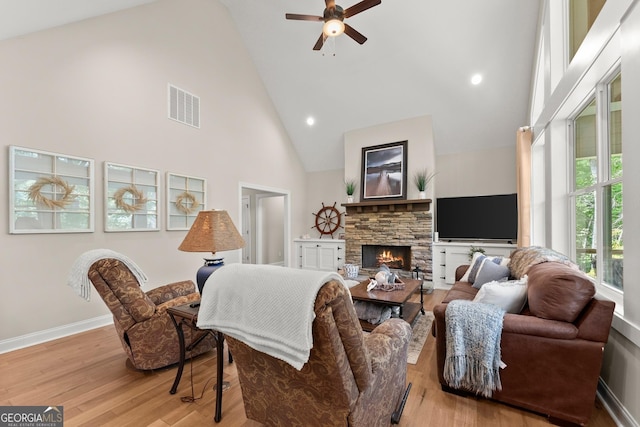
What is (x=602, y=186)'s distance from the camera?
2.18 meters

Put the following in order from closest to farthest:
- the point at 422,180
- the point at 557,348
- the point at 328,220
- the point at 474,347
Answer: the point at 557,348
the point at 474,347
the point at 422,180
the point at 328,220

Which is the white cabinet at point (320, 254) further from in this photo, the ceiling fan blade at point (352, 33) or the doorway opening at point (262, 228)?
the ceiling fan blade at point (352, 33)

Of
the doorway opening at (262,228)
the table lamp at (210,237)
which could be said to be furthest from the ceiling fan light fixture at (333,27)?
the doorway opening at (262,228)

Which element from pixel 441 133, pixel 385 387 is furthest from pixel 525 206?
pixel 385 387

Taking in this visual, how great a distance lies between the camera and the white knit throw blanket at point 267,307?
1.00 m

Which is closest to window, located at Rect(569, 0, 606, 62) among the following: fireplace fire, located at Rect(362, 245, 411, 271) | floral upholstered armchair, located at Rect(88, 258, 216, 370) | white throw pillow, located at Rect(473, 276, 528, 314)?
white throw pillow, located at Rect(473, 276, 528, 314)

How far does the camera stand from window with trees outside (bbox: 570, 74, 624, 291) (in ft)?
6.61

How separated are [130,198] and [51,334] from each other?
5.47 ft

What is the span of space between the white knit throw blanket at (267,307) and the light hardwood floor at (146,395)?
0.92 metres

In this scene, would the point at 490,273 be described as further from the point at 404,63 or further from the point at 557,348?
the point at 404,63

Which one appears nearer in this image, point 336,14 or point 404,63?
point 336,14

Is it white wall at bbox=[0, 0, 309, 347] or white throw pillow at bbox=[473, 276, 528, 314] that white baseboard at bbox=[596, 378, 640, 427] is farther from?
white wall at bbox=[0, 0, 309, 347]

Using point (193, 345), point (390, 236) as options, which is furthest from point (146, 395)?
point (390, 236)

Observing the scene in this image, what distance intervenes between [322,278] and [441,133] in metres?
5.27
